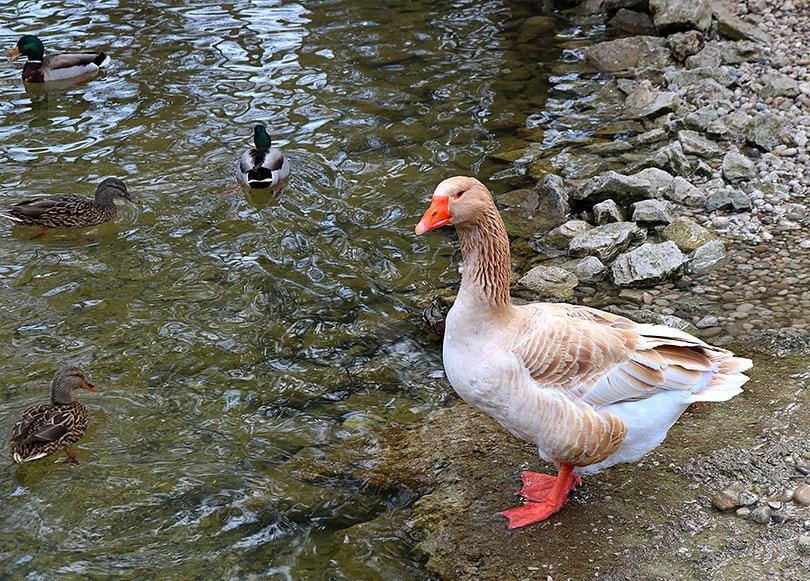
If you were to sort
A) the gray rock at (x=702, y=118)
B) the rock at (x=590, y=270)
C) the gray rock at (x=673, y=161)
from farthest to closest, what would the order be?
1. the gray rock at (x=702, y=118)
2. the gray rock at (x=673, y=161)
3. the rock at (x=590, y=270)

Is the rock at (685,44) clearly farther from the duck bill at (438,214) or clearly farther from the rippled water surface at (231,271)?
the duck bill at (438,214)

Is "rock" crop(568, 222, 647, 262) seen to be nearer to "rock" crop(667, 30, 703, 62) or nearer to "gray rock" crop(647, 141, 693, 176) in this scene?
"gray rock" crop(647, 141, 693, 176)

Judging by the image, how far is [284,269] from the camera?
27.3ft

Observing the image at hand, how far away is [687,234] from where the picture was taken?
7.83 metres

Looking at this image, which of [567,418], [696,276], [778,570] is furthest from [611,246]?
[778,570]

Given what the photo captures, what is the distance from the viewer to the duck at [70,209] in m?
8.76

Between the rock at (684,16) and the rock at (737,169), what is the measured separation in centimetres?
459

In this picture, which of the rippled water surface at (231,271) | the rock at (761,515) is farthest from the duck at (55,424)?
the rock at (761,515)

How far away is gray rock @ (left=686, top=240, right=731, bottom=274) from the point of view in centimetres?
744

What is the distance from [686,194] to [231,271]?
4.68 metres

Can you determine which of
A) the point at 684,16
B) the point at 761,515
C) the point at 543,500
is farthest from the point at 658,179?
the point at 684,16

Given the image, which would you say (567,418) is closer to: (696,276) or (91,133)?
(696,276)

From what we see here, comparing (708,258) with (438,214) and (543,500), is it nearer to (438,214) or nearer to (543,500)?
(543,500)

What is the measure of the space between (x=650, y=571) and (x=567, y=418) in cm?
91
